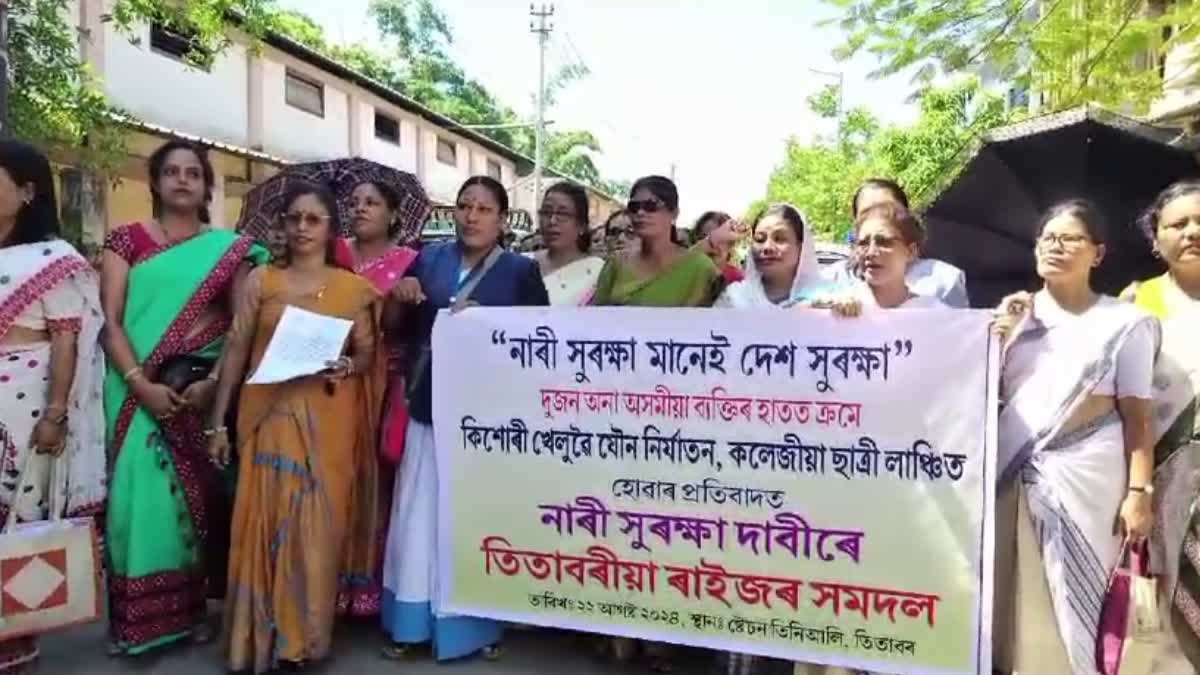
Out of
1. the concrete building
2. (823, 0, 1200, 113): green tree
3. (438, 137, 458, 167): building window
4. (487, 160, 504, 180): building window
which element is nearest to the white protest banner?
(823, 0, 1200, 113): green tree

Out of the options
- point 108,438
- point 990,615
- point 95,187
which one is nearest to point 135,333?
point 108,438

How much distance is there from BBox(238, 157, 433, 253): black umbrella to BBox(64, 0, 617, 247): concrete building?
13.6ft

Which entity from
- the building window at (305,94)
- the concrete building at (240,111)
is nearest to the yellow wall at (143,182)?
the concrete building at (240,111)

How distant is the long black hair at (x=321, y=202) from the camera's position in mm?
3424

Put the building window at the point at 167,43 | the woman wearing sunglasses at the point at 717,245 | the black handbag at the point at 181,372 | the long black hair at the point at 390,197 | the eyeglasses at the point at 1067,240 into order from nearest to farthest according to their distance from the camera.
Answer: the eyeglasses at the point at 1067,240 → the black handbag at the point at 181,372 → the long black hair at the point at 390,197 → the woman wearing sunglasses at the point at 717,245 → the building window at the point at 167,43

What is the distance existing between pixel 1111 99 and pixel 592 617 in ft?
16.0

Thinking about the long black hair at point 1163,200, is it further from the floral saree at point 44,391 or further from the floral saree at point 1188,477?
the floral saree at point 44,391

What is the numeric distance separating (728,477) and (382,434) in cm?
123

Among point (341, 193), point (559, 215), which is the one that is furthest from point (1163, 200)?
point (341, 193)

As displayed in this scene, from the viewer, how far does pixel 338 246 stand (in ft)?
11.7

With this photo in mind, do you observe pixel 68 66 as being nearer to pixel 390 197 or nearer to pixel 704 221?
pixel 390 197

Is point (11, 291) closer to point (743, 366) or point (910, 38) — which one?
point (743, 366)

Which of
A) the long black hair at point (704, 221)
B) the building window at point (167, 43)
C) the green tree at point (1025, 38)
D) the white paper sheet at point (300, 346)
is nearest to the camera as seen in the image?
the white paper sheet at point (300, 346)

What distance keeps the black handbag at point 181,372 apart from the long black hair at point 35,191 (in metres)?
A: 0.55
